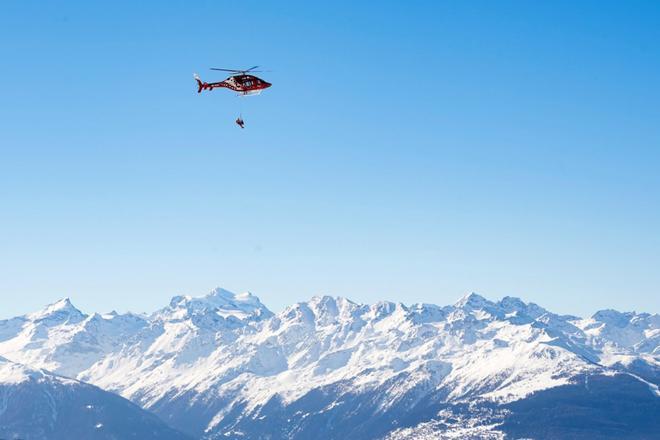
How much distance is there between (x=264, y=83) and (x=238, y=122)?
13680 mm

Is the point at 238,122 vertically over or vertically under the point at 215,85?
under

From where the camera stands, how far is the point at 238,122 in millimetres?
172750

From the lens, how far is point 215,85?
637 feet

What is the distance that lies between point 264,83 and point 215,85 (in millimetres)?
15101

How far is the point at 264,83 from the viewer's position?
18312 centimetres

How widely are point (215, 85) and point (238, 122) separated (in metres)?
24.2

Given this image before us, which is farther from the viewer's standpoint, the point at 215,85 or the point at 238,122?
the point at 215,85
